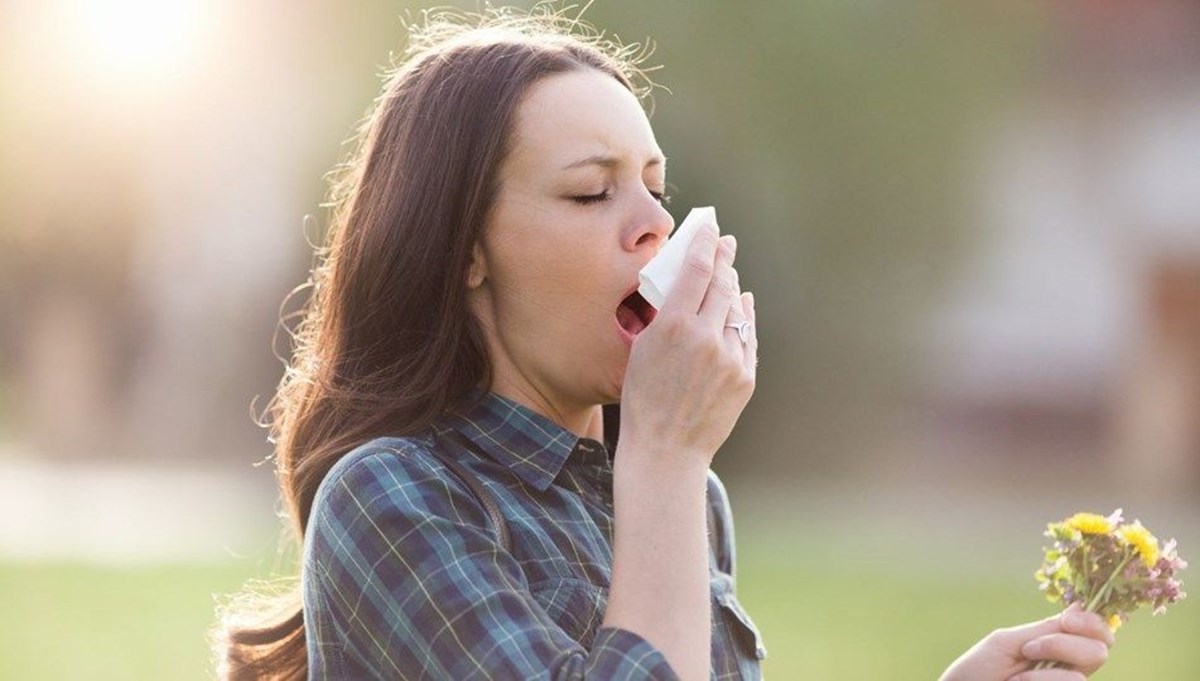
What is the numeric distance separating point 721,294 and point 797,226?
17.3 m

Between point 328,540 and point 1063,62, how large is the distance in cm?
1971

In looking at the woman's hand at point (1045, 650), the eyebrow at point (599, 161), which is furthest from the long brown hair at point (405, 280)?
the woman's hand at point (1045, 650)

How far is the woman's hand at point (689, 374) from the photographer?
2221mm

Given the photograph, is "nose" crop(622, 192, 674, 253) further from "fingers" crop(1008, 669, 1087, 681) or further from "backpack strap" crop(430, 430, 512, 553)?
"fingers" crop(1008, 669, 1087, 681)

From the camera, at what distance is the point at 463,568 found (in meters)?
2.12

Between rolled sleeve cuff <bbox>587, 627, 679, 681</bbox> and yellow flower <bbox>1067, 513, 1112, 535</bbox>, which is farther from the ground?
yellow flower <bbox>1067, 513, 1112, 535</bbox>

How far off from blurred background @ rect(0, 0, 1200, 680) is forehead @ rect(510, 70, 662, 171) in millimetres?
13068

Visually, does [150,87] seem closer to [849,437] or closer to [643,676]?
[849,437]

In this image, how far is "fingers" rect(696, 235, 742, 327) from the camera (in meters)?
2.30

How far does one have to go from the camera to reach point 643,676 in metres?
2.02

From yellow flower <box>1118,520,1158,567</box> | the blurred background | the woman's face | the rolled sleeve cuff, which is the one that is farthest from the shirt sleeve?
the blurred background

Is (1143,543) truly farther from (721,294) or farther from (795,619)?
(795,619)

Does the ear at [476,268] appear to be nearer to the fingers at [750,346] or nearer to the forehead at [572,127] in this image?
the forehead at [572,127]

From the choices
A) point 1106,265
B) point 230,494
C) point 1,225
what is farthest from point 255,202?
point 1106,265
